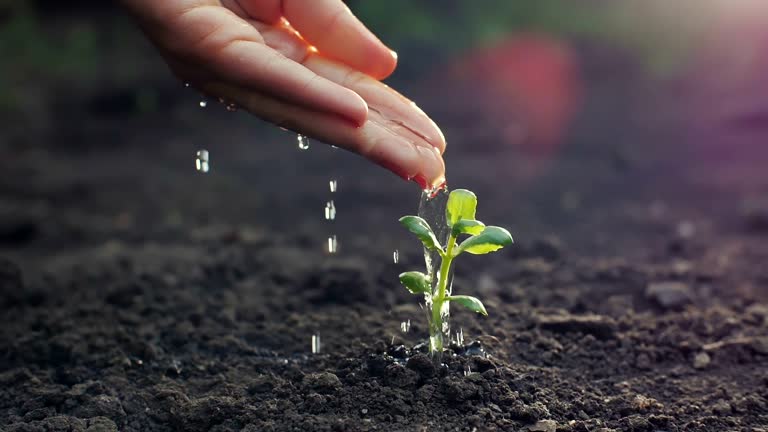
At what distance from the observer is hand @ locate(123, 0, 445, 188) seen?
226 cm

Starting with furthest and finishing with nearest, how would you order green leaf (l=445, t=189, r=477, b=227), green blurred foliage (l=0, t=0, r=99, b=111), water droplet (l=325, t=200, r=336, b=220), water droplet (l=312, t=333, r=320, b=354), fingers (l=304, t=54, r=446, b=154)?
green blurred foliage (l=0, t=0, r=99, b=111)
water droplet (l=325, t=200, r=336, b=220)
water droplet (l=312, t=333, r=320, b=354)
fingers (l=304, t=54, r=446, b=154)
green leaf (l=445, t=189, r=477, b=227)

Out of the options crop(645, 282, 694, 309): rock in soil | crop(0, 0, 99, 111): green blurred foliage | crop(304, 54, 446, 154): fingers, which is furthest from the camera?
crop(0, 0, 99, 111): green blurred foliage

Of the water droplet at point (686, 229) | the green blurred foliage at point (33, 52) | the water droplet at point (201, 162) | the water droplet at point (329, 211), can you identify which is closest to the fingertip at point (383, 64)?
the water droplet at point (329, 211)

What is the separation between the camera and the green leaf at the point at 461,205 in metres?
2.27

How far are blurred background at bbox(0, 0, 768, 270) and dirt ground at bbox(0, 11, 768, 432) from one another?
0.02 meters

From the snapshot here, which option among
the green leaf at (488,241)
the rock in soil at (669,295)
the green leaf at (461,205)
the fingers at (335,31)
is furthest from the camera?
the rock in soil at (669,295)

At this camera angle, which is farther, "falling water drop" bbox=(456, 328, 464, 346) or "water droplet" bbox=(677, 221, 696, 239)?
"water droplet" bbox=(677, 221, 696, 239)

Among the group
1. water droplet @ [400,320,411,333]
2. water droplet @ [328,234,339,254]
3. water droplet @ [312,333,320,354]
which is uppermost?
water droplet @ [328,234,339,254]

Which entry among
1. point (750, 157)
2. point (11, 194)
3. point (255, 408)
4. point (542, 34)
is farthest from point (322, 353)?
point (542, 34)

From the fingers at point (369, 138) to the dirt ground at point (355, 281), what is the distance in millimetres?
523

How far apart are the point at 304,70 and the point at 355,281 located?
3.96 ft

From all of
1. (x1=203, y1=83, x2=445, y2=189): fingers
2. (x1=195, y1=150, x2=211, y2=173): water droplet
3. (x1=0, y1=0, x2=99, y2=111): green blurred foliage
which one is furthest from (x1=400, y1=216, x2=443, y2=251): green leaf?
(x1=0, y1=0, x2=99, y2=111): green blurred foliage

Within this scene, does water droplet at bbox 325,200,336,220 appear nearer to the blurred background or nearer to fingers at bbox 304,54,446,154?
the blurred background

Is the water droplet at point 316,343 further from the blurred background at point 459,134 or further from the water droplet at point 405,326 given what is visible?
the blurred background at point 459,134
